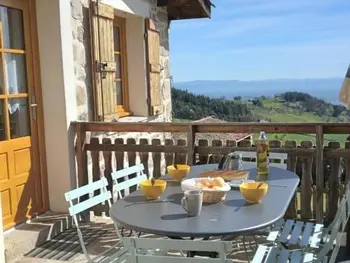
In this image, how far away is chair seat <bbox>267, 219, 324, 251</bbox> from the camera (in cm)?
281

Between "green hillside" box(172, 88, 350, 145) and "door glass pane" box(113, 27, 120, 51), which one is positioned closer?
"door glass pane" box(113, 27, 120, 51)

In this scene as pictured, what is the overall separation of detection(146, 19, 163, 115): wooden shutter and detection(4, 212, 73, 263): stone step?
89.2 inches

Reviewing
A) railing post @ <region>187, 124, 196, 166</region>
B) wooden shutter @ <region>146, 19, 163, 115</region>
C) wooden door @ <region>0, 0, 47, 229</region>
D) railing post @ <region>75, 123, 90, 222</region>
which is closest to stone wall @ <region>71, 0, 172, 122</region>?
railing post @ <region>75, 123, 90, 222</region>

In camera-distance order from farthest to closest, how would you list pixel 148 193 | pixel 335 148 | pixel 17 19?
pixel 17 19 → pixel 335 148 → pixel 148 193

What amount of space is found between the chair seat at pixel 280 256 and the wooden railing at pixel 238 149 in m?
1.47

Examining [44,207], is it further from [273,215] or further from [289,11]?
[289,11]

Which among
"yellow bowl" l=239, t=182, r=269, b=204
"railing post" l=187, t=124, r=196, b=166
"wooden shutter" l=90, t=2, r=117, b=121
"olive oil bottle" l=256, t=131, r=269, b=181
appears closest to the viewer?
"yellow bowl" l=239, t=182, r=269, b=204

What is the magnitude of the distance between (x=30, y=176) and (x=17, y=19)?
148 cm

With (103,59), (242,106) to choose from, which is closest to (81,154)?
(103,59)

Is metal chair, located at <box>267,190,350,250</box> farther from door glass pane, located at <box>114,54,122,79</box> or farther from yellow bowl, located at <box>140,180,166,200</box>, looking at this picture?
door glass pane, located at <box>114,54,122,79</box>

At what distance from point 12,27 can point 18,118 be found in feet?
Answer: 2.73

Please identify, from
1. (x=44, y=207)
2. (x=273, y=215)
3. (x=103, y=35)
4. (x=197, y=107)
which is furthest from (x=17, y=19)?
(x=197, y=107)

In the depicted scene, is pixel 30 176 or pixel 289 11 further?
pixel 289 11

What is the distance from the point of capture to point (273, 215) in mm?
2141
